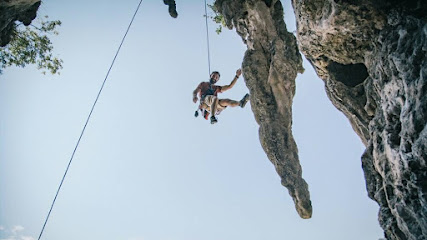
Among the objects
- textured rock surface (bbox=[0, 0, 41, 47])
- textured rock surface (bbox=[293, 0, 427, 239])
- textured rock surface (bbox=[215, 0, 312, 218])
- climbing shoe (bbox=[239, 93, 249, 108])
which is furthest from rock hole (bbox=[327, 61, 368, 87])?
textured rock surface (bbox=[0, 0, 41, 47])

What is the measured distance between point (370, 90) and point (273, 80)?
4396mm

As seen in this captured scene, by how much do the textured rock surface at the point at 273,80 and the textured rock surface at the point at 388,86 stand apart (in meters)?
3.14

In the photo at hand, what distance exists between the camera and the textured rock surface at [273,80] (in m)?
10.1

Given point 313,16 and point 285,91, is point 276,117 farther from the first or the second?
point 313,16

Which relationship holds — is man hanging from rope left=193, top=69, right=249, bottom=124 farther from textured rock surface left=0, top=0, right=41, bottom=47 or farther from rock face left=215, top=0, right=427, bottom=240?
textured rock surface left=0, top=0, right=41, bottom=47

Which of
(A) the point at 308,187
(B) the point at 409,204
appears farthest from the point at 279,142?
(B) the point at 409,204

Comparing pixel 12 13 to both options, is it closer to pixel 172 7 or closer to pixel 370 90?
pixel 172 7

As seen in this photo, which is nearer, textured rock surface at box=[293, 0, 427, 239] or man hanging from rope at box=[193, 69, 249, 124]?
textured rock surface at box=[293, 0, 427, 239]

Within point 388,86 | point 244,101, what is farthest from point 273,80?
point 388,86

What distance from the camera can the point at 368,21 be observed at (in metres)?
5.23

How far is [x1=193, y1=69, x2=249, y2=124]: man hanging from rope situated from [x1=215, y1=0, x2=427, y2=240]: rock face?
0.76 metres

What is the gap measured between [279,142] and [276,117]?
0.91 m

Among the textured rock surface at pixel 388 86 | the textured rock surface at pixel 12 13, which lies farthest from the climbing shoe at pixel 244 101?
the textured rock surface at pixel 12 13

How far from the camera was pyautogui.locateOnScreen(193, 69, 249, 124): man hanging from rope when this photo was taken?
35.3 feet
